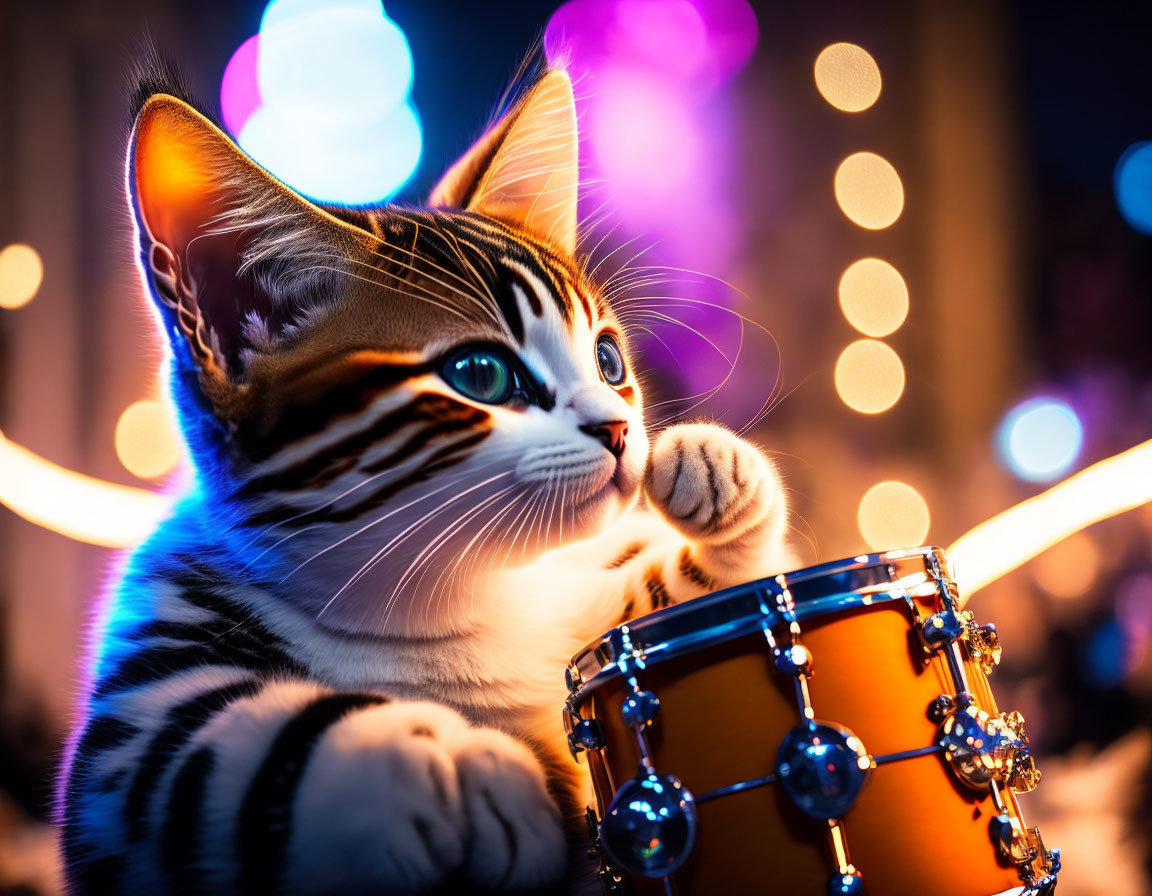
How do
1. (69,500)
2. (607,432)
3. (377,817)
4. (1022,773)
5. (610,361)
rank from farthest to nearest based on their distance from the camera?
(69,500), (610,361), (607,432), (1022,773), (377,817)

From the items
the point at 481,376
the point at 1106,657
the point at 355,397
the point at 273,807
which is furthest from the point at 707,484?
the point at 1106,657

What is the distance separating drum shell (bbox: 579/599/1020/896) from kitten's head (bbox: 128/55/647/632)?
0.22 metres

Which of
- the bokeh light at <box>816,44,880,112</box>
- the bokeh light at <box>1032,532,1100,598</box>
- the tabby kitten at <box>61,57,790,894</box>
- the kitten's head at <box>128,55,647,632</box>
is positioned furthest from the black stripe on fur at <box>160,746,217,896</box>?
the bokeh light at <box>1032,532,1100,598</box>

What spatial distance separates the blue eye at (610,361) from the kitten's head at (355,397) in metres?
0.07

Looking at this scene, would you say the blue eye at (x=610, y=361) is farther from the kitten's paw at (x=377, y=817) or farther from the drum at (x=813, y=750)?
the kitten's paw at (x=377, y=817)

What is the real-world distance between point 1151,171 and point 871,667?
1.51m

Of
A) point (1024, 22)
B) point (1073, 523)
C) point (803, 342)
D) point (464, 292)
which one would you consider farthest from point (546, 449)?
point (1024, 22)

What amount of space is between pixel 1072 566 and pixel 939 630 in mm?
1175

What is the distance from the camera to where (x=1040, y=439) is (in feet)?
5.37

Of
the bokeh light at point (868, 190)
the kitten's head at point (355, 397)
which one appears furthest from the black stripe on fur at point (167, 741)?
the bokeh light at point (868, 190)

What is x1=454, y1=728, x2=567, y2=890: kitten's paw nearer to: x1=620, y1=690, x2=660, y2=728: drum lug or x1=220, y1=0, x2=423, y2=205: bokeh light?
x1=620, y1=690, x2=660, y2=728: drum lug

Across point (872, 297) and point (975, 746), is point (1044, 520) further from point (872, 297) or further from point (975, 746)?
point (975, 746)

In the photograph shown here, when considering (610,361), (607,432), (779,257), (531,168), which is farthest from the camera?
(779,257)

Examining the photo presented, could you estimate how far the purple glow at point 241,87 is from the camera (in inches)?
44.7
